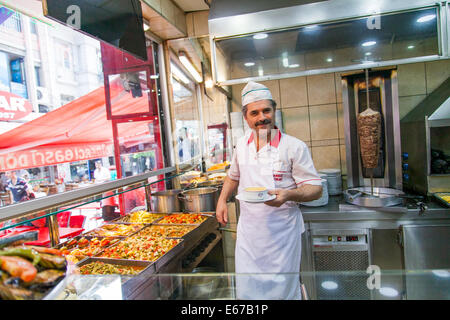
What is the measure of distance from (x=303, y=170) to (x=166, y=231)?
1197 mm

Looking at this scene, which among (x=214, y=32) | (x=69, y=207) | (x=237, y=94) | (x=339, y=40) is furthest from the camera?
(x=237, y=94)

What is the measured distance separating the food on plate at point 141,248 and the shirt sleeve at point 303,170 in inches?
37.3

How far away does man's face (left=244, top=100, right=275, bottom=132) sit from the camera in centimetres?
181

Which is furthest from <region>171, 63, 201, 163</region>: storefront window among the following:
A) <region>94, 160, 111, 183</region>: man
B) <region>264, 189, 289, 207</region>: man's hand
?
<region>264, 189, 289, 207</region>: man's hand

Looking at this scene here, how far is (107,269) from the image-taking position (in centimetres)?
170

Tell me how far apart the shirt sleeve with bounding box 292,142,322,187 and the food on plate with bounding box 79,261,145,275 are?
1.08 m

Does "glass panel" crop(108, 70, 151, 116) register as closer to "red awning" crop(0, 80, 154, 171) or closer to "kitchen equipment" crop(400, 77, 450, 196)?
"red awning" crop(0, 80, 154, 171)

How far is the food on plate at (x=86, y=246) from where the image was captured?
6.42 ft

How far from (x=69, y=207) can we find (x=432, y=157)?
3045 mm

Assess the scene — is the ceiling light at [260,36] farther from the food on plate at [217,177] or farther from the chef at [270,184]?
the food on plate at [217,177]

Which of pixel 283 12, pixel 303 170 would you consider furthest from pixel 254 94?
pixel 283 12
